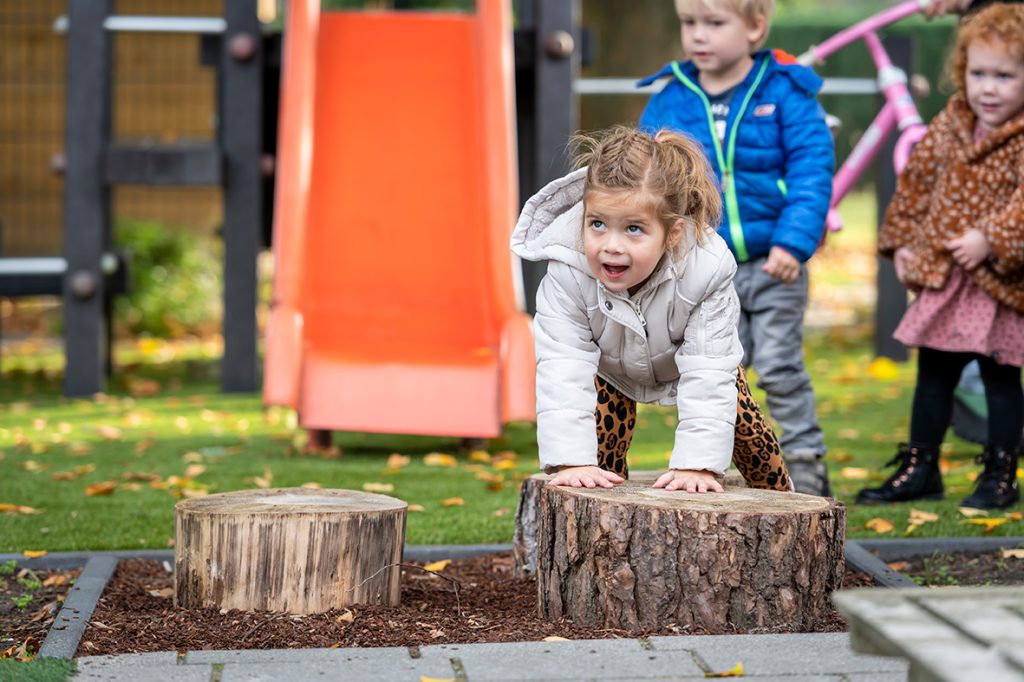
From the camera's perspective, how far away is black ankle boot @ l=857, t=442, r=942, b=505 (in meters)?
4.51

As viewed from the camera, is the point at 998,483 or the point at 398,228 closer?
the point at 998,483

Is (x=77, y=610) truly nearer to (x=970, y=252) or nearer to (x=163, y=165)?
(x=970, y=252)

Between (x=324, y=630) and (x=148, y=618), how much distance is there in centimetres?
42

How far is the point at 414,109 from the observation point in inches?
274

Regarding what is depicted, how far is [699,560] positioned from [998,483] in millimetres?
1854

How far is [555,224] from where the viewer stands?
322cm

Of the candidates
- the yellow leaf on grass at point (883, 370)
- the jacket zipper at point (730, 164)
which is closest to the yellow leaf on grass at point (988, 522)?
the jacket zipper at point (730, 164)

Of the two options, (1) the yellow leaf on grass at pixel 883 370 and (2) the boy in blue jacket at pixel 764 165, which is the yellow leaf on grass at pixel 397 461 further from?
(1) the yellow leaf on grass at pixel 883 370

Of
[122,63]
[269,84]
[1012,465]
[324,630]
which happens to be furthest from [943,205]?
[122,63]

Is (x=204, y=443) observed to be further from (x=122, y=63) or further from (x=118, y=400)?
(x=122, y=63)

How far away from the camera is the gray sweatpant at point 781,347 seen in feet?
14.1

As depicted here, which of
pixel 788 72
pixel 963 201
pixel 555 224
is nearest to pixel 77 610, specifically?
pixel 555 224

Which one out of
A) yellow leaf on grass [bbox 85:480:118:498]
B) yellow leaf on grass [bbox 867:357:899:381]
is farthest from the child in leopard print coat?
yellow leaf on grass [bbox 867:357:899:381]

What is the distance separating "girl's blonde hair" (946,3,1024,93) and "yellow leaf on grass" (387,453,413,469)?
8.00 ft
